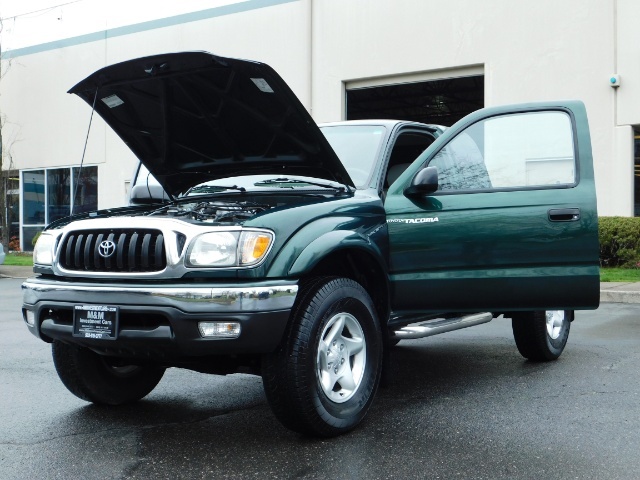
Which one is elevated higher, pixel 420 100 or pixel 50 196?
pixel 420 100

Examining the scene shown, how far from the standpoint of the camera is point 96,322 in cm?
387

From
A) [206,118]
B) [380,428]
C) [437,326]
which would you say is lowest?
[380,428]

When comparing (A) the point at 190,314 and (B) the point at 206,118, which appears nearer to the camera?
(A) the point at 190,314

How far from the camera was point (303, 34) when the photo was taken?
1978 centimetres

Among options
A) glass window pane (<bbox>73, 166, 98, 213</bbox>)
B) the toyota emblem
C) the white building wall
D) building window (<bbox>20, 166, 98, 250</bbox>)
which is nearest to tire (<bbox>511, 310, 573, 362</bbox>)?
the toyota emblem

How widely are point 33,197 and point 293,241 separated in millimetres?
23306

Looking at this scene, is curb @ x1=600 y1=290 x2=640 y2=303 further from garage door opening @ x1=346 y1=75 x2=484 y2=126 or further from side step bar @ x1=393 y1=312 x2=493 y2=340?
garage door opening @ x1=346 y1=75 x2=484 y2=126

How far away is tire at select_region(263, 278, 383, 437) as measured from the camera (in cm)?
382

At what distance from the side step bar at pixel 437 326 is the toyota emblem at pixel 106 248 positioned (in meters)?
1.76

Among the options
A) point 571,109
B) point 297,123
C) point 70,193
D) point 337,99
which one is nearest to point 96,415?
point 297,123

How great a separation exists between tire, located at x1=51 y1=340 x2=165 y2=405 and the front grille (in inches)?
Answer: 25.9

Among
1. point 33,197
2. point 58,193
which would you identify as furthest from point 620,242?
point 33,197

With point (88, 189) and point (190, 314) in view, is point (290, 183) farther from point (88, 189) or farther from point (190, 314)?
point (88, 189)

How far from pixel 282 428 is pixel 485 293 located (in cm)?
150
